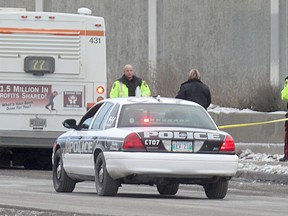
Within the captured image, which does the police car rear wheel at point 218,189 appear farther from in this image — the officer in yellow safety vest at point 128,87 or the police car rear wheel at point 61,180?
the officer in yellow safety vest at point 128,87

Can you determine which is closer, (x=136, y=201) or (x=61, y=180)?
(x=136, y=201)

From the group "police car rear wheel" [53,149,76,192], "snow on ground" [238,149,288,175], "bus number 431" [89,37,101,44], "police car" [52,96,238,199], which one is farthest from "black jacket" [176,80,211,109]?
A: "police car" [52,96,238,199]

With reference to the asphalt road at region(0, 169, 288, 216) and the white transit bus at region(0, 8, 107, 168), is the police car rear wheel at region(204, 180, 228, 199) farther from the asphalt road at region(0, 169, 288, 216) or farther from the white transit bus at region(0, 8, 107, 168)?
the white transit bus at region(0, 8, 107, 168)

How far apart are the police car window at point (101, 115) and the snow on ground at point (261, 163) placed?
202 inches

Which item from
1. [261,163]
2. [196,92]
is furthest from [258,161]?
[196,92]

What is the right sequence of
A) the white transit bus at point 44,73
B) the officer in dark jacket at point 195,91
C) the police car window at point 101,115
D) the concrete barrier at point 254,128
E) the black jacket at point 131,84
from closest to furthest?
the police car window at point 101,115, the black jacket at point 131,84, the officer in dark jacket at point 195,91, the white transit bus at point 44,73, the concrete barrier at point 254,128

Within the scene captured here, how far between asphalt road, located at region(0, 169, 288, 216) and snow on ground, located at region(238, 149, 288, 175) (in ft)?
3.62

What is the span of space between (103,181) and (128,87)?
637 centimetres

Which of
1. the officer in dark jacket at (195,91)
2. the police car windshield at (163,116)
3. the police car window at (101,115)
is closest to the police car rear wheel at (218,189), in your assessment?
the police car windshield at (163,116)

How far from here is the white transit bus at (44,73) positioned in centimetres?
2380

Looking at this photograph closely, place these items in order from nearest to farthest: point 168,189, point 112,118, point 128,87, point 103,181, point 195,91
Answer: point 103,181
point 112,118
point 168,189
point 128,87
point 195,91

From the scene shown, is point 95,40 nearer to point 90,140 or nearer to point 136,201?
point 90,140

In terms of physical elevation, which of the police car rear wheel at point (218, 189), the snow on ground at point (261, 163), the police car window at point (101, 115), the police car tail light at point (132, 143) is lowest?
the snow on ground at point (261, 163)

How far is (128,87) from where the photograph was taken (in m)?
22.7
